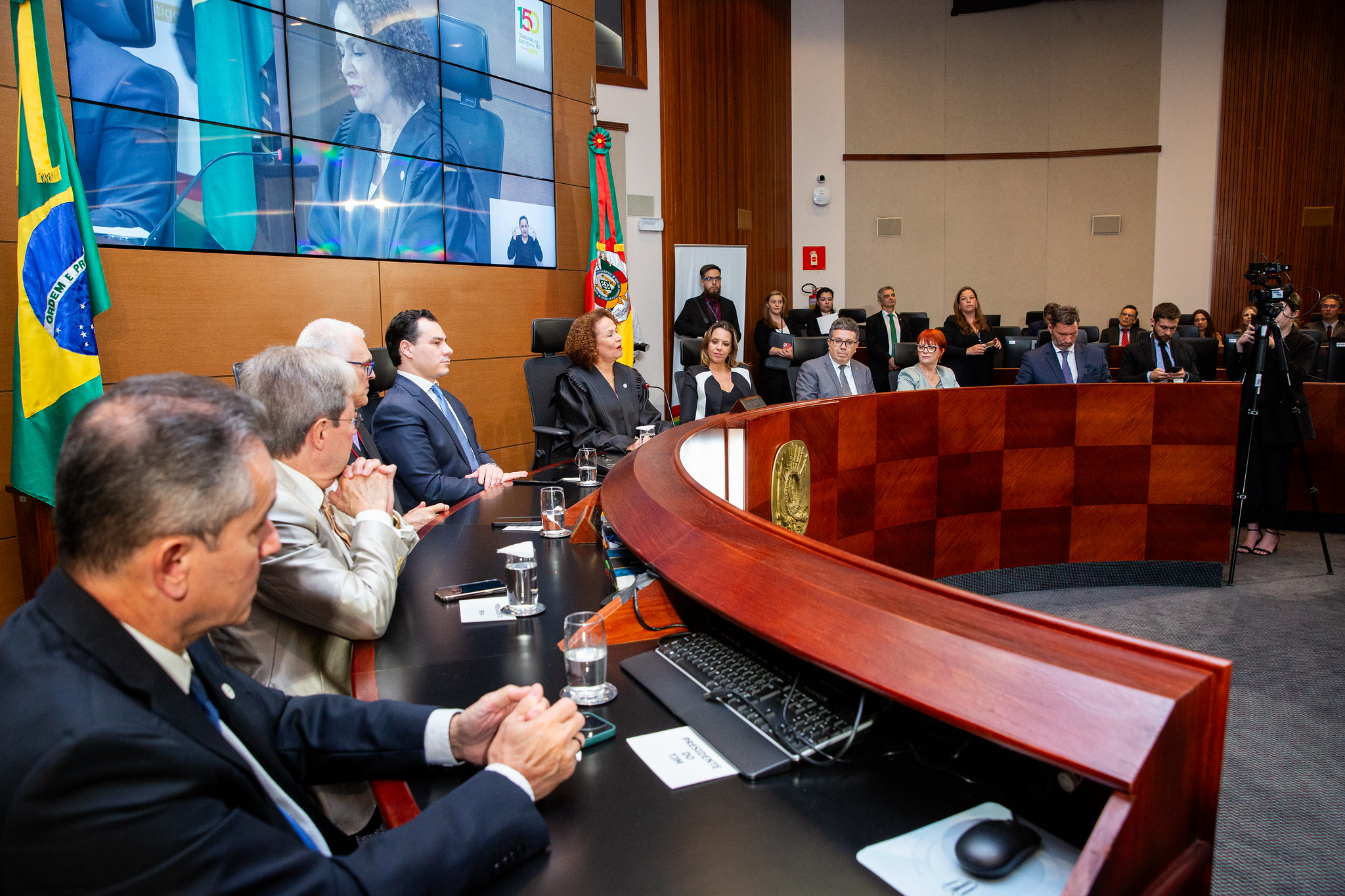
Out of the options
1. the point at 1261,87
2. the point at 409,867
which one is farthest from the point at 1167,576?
the point at 1261,87

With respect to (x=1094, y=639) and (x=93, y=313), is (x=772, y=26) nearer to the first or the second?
(x=93, y=313)

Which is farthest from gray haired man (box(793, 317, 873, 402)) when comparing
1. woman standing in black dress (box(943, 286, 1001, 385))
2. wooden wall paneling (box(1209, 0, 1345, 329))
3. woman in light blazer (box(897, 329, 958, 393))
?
wooden wall paneling (box(1209, 0, 1345, 329))

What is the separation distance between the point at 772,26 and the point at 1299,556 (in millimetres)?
7465

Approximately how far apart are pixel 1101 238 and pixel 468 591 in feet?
34.6

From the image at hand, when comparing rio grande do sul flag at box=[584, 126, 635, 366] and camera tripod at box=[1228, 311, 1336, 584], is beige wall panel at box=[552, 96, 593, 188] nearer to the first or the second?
rio grande do sul flag at box=[584, 126, 635, 366]

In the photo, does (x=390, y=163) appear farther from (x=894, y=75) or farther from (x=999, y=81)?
(x=999, y=81)

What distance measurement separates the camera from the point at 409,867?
85cm

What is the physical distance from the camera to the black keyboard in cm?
109

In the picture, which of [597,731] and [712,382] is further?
[712,382]

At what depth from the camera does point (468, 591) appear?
1.83 meters

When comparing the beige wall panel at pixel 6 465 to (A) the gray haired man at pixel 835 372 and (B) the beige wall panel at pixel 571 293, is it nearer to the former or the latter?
(B) the beige wall panel at pixel 571 293

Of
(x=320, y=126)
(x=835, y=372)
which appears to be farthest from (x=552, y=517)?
(x=320, y=126)

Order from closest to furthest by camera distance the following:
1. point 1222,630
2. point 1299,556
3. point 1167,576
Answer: point 1222,630, point 1167,576, point 1299,556

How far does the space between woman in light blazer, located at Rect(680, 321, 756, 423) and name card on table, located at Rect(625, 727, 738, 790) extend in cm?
363
